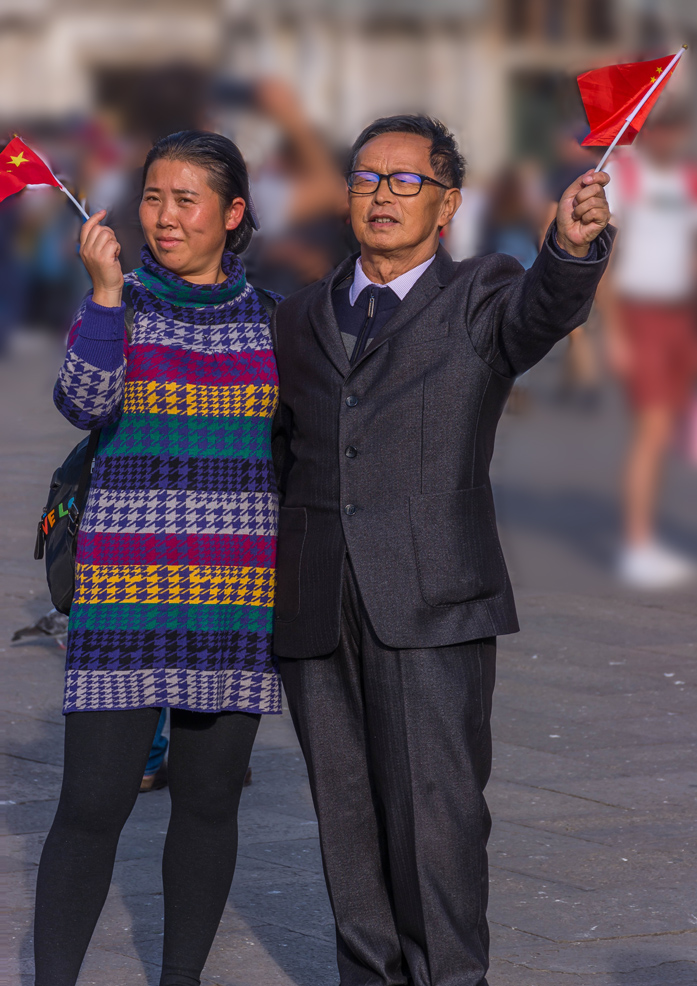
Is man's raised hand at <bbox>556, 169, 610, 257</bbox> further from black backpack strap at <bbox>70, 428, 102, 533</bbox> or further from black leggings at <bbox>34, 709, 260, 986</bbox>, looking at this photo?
black leggings at <bbox>34, 709, 260, 986</bbox>

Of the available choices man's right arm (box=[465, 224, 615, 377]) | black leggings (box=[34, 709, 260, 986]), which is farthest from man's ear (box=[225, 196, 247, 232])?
black leggings (box=[34, 709, 260, 986])

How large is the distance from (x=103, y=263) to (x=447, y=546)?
2.36 feet

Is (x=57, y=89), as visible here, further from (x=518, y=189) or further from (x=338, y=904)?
(x=338, y=904)

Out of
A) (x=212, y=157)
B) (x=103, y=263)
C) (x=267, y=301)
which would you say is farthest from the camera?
(x=267, y=301)

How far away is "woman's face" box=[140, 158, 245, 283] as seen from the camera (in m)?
2.64

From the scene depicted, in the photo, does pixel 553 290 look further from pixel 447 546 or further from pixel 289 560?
pixel 289 560

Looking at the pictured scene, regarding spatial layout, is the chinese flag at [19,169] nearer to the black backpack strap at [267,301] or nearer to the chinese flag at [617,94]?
the black backpack strap at [267,301]

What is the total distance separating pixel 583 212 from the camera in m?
2.29

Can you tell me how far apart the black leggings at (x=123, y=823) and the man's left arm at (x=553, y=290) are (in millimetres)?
782

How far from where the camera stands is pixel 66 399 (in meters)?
2.48

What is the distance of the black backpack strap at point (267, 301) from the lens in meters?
2.75

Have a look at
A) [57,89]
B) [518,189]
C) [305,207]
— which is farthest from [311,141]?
[57,89]

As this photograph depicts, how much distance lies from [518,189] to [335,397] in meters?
4.68

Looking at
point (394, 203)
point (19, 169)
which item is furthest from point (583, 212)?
point (19, 169)
